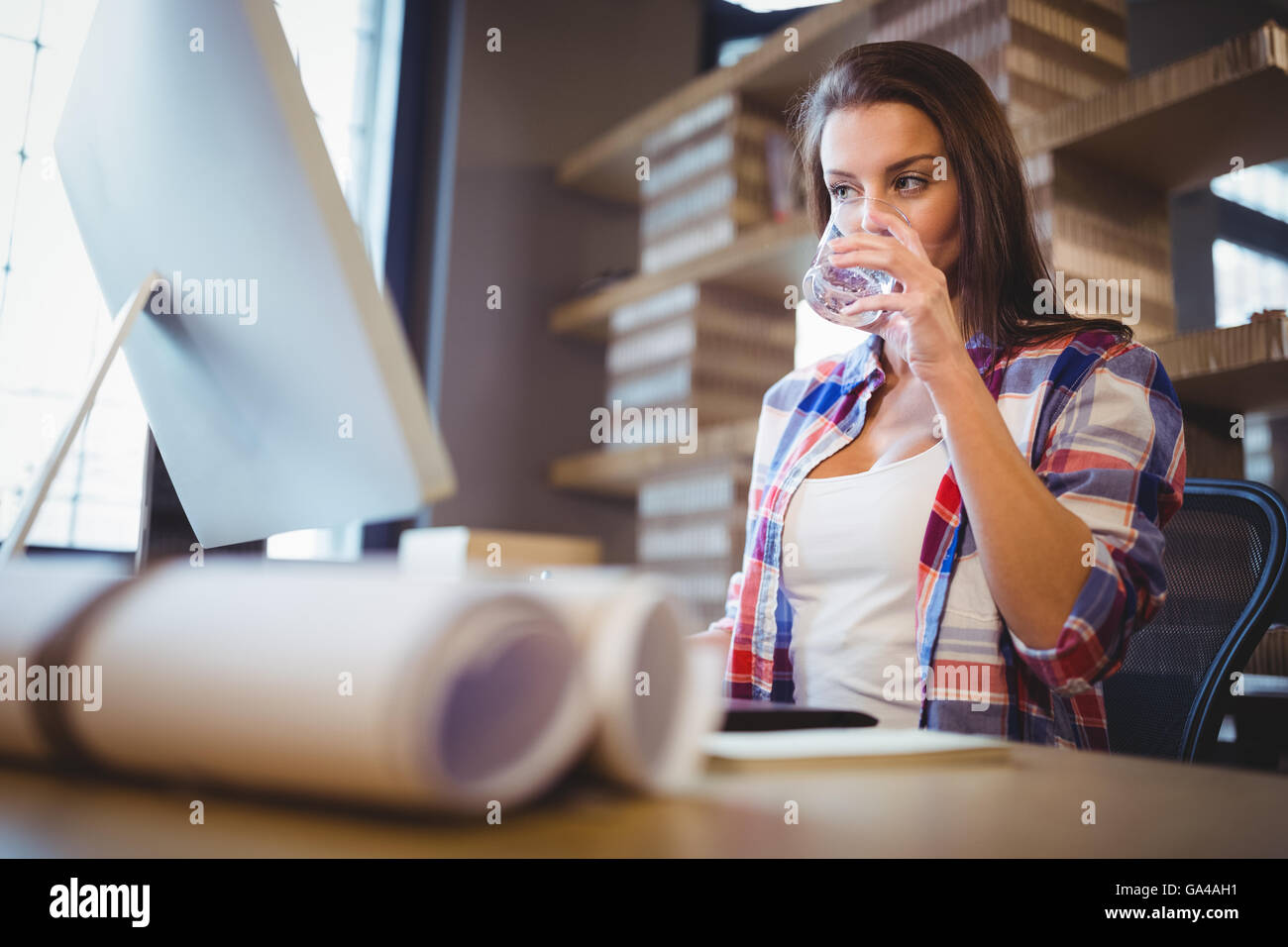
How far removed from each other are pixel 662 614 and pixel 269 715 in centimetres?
13

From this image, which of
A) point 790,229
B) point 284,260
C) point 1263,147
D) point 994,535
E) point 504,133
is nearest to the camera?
point 284,260

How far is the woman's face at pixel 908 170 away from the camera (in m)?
1.12

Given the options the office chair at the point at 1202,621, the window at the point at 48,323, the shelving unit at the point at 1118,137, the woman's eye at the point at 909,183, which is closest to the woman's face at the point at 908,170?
the woman's eye at the point at 909,183

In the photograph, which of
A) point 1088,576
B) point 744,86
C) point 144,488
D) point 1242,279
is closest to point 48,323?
point 744,86

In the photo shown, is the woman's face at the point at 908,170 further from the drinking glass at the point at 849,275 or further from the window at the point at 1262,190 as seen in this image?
the window at the point at 1262,190

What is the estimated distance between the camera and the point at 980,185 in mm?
1127

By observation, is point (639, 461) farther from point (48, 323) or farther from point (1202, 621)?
point (1202, 621)

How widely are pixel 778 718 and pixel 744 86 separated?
249cm

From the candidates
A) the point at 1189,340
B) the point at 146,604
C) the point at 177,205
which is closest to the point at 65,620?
the point at 146,604

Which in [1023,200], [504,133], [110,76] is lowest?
[110,76]

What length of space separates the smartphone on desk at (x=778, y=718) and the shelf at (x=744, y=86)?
160 centimetres

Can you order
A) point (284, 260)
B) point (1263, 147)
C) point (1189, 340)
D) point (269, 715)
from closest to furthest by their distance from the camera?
point (269, 715) → point (284, 260) → point (1189, 340) → point (1263, 147)

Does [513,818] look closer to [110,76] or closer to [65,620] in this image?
[65,620]

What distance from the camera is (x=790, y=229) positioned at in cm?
237
